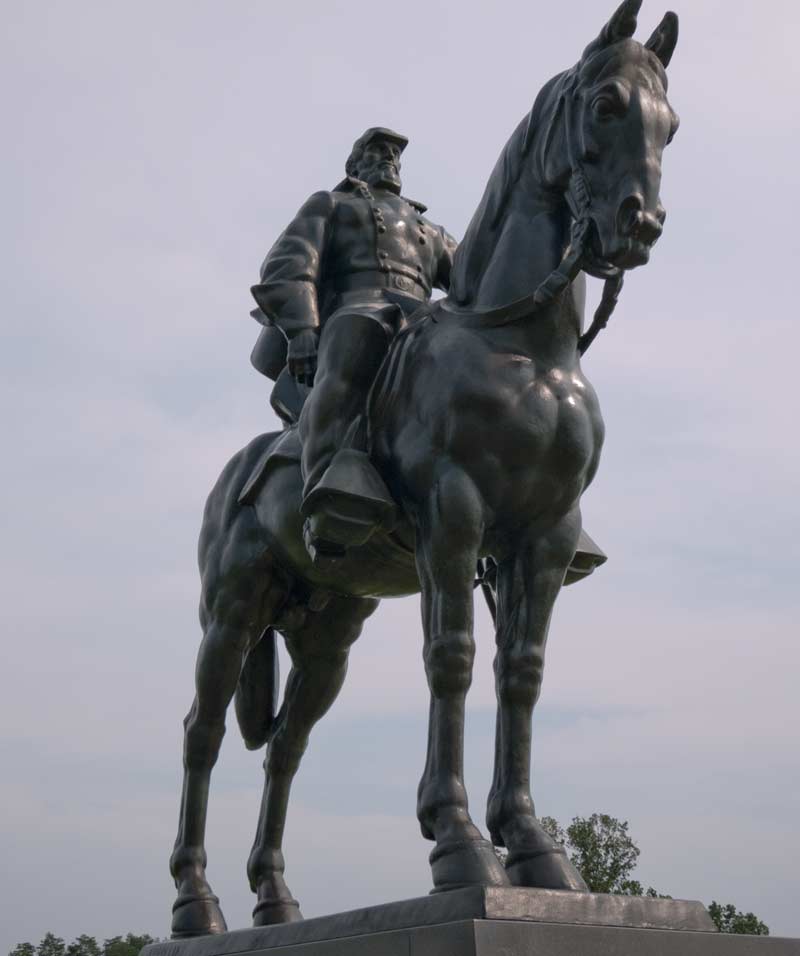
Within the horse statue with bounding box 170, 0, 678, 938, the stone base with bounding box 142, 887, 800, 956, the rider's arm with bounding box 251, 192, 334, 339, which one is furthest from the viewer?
the rider's arm with bounding box 251, 192, 334, 339

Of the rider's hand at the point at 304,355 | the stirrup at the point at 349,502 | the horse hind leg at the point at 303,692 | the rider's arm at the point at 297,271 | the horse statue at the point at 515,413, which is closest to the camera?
the horse statue at the point at 515,413

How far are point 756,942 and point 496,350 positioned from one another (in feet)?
8.95

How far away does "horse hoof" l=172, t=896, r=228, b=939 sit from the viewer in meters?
7.48

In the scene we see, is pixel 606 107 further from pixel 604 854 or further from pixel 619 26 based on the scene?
pixel 604 854

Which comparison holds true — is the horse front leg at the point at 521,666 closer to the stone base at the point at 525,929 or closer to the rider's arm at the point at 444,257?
the stone base at the point at 525,929

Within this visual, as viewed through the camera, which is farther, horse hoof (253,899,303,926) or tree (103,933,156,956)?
tree (103,933,156,956)

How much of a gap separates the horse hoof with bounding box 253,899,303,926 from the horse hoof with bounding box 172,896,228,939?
26 centimetres

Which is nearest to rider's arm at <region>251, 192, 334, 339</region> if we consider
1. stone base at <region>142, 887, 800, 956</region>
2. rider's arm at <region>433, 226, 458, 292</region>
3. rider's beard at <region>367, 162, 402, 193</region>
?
rider's beard at <region>367, 162, 402, 193</region>

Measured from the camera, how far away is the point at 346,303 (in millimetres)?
7559

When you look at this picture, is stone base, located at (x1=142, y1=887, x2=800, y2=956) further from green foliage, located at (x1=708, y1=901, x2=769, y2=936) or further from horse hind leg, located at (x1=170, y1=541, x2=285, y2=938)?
green foliage, located at (x1=708, y1=901, x2=769, y2=936)

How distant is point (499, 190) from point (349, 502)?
1619 mm

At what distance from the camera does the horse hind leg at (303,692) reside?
8.12 meters

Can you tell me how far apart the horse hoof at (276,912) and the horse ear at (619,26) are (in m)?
4.72

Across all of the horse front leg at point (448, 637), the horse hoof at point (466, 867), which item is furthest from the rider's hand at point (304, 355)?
the horse hoof at point (466, 867)
